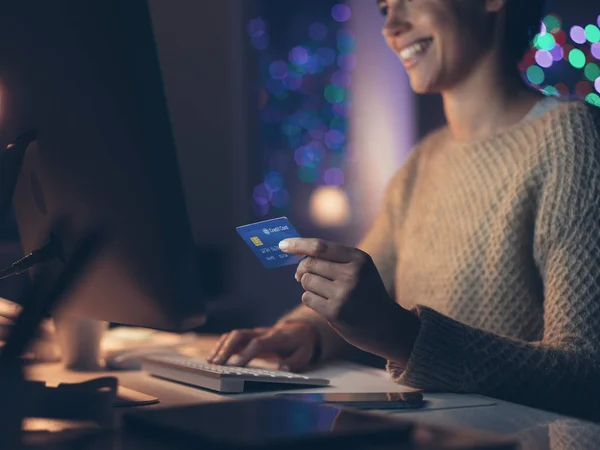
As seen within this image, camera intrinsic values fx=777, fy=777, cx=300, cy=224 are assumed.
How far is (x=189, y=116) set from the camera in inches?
147

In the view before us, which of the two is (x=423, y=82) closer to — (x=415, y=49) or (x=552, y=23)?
(x=415, y=49)

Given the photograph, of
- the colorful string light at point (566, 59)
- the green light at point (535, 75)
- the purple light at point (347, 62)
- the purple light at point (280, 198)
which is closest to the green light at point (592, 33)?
the colorful string light at point (566, 59)

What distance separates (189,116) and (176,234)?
2925 mm

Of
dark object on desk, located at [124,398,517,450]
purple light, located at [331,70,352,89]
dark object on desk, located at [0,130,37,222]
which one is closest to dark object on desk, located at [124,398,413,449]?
dark object on desk, located at [124,398,517,450]

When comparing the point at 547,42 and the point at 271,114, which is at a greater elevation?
the point at 547,42

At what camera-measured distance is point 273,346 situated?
51.2 inches

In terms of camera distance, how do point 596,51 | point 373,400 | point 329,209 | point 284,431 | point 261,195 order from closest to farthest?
1. point 284,431
2. point 373,400
3. point 596,51
4. point 261,195
5. point 329,209

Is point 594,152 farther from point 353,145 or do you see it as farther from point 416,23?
point 353,145

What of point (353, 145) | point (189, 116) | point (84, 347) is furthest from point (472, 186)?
point (353, 145)

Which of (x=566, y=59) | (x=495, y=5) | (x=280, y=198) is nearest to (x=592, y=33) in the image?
(x=566, y=59)

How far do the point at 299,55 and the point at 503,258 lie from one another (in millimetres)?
2947

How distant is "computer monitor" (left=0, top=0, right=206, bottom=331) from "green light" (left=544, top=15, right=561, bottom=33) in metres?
3.34

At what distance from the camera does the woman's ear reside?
1.50 meters

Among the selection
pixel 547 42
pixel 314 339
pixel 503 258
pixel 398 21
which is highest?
pixel 547 42
